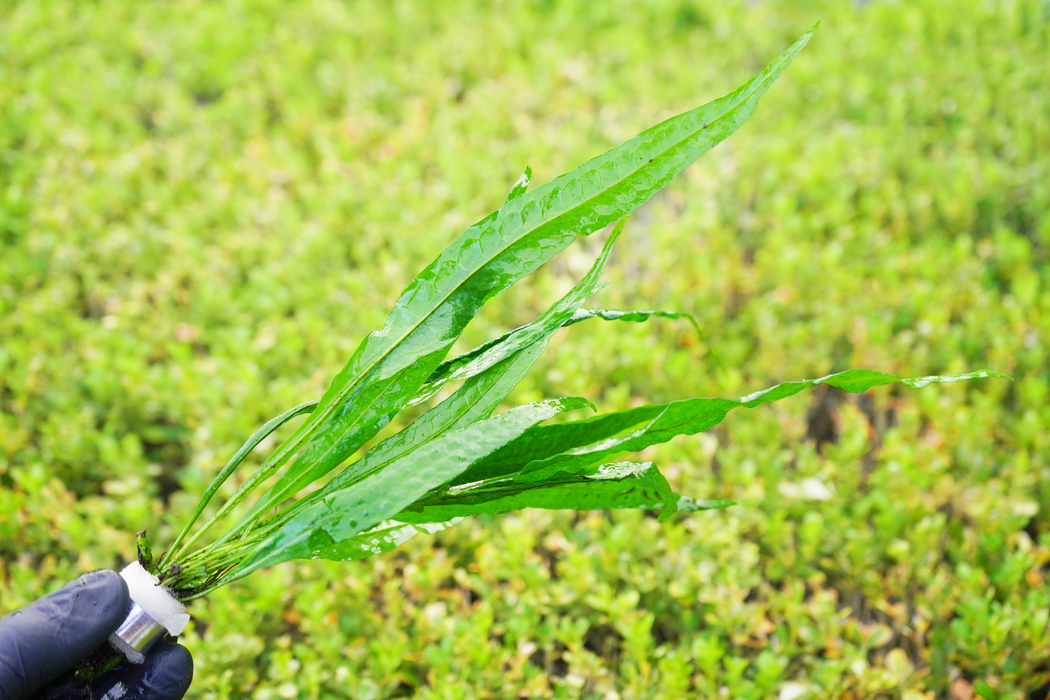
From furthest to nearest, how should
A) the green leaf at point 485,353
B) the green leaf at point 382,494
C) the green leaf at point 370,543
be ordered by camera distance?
1. the green leaf at point 485,353
2. the green leaf at point 370,543
3. the green leaf at point 382,494

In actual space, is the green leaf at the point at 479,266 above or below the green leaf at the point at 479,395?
above

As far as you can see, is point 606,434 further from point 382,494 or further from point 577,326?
point 577,326

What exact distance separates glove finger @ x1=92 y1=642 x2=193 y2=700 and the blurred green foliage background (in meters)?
0.42

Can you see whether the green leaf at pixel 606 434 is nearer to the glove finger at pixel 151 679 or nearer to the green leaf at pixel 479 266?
the green leaf at pixel 479 266

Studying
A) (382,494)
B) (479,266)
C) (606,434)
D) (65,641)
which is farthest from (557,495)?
(65,641)

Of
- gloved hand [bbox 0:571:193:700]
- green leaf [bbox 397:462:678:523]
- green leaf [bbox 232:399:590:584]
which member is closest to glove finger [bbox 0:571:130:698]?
gloved hand [bbox 0:571:193:700]

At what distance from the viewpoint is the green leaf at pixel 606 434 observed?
1132mm

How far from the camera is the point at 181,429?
7.67 ft

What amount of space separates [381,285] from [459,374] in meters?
1.43

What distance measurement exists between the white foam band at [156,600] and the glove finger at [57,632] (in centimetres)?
2

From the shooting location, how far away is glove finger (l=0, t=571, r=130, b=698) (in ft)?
3.69

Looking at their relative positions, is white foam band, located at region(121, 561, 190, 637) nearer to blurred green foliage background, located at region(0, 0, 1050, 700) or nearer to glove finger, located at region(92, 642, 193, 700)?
glove finger, located at region(92, 642, 193, 700)

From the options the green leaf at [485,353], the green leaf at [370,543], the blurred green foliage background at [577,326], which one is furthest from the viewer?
the blurred green foliage background at [577,326]

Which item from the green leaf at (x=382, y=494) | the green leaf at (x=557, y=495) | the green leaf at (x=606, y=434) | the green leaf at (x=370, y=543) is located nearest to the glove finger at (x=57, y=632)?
the green leaf at (x=382, y=494)
